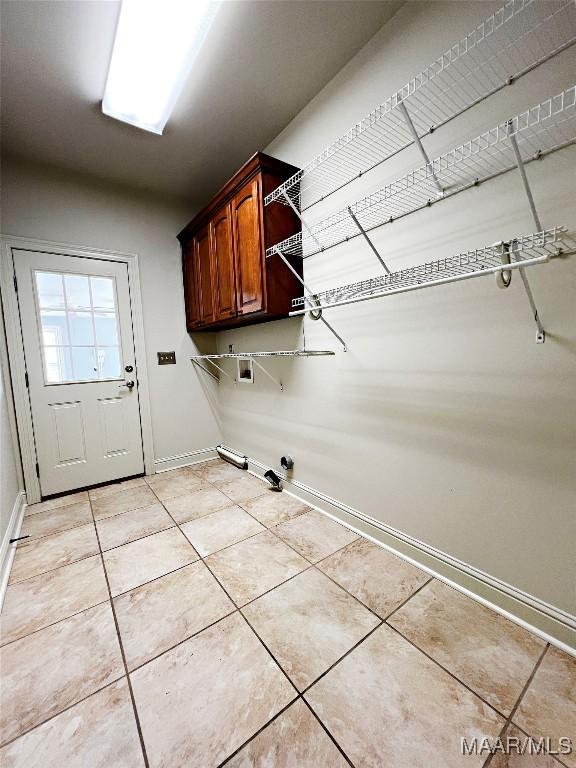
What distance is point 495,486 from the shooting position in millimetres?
1258

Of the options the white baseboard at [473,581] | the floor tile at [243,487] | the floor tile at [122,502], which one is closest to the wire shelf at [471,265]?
the white baseboard at [473,581]

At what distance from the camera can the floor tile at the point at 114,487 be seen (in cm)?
257

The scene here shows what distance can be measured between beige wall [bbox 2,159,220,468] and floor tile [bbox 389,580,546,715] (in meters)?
2.57

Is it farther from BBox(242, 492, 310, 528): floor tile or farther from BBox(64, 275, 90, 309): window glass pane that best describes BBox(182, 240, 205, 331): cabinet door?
BBox(242, 492, 310, 528): floor tile

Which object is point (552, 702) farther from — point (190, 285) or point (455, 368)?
point (190, 285)

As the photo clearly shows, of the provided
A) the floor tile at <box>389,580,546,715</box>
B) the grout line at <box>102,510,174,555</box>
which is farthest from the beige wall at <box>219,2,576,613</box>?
the grout line at <box>102,510,174,555</box>

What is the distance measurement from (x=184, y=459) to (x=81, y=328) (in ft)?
5.23

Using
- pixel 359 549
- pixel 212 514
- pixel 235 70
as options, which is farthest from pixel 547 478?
pixel 235 70

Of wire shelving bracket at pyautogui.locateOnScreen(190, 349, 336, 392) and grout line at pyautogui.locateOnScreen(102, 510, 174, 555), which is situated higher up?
wire shelving bracket at pyautogui.locateOnScreen(190, 349, 336, 392)

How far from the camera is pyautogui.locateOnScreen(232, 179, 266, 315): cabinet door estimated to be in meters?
1.99

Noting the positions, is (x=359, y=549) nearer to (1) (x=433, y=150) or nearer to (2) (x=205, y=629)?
(2) (x=205, y=629)

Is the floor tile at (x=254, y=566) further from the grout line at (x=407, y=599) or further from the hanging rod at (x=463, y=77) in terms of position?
the hanging rod at (x=463, y=77)

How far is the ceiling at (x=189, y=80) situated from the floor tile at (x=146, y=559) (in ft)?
9.02

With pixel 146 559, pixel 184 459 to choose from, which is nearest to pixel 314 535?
pixel 146 559
